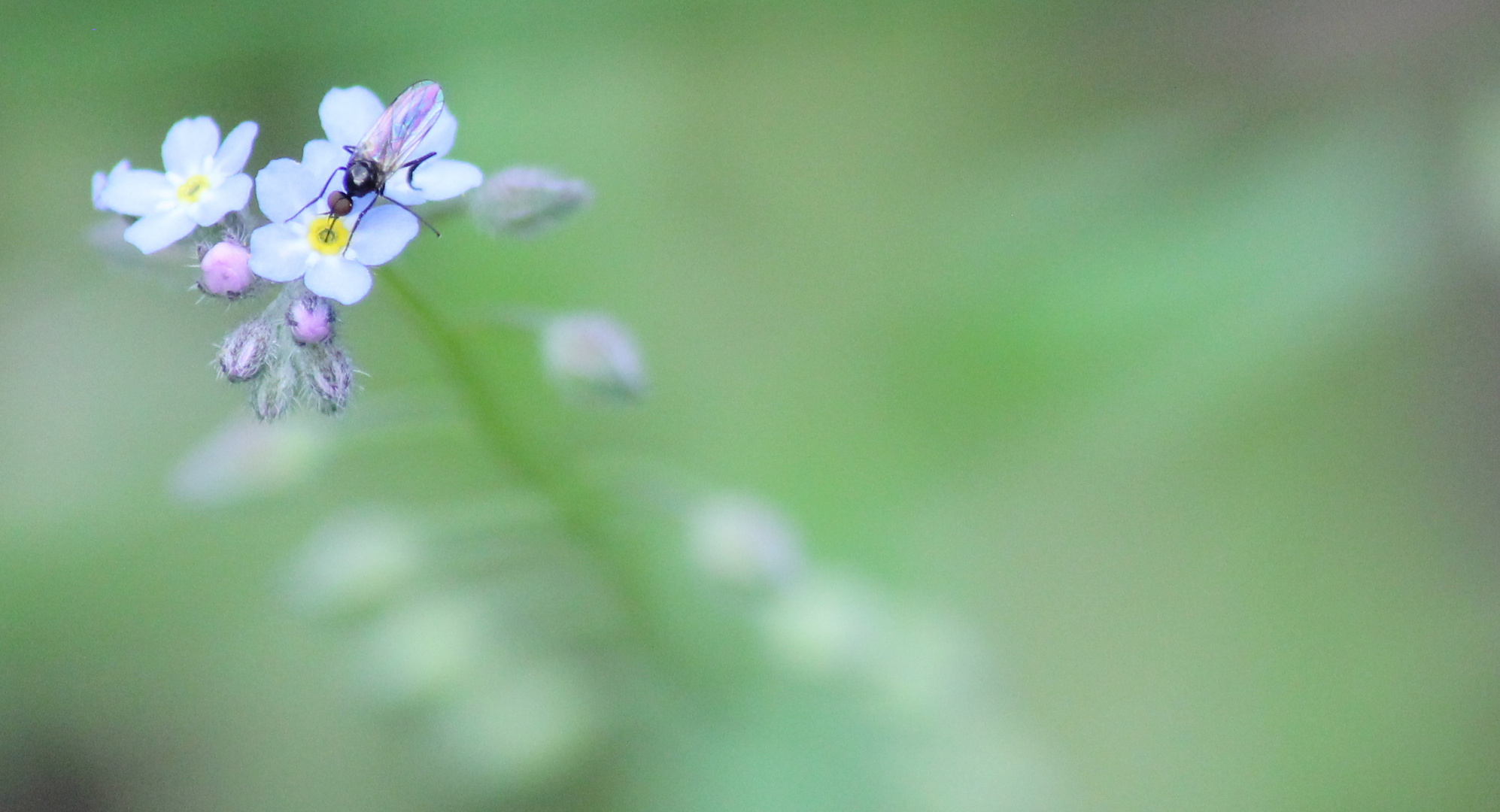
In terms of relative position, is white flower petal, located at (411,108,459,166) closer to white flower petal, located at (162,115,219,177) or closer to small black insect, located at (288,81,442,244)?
small black insect, located at (288,81,442,244)

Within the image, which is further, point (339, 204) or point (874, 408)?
point (874, 408)

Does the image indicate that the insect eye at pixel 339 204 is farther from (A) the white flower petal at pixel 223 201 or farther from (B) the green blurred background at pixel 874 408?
(B) the green blurred background at pixel 874 408

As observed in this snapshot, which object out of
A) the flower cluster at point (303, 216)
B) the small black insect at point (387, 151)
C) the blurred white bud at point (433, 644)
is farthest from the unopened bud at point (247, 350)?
the blurred white bud at point (433, 644)

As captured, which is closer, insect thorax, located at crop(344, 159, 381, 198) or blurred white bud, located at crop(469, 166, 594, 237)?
insect thorax, located at crop(344, 159, 381, 198)

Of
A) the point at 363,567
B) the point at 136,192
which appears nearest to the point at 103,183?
the point at 136,192

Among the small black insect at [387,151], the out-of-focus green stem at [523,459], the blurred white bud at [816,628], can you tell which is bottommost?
the small black insect at [387,151]

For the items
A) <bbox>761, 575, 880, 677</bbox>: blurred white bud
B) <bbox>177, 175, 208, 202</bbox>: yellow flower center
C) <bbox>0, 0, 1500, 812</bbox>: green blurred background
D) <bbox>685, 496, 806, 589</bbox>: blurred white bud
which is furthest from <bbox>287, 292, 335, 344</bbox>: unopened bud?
<bbox>0, 0, 1500, 812</bbox>: green blurred background

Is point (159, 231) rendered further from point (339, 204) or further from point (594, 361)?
point (594, 361)
